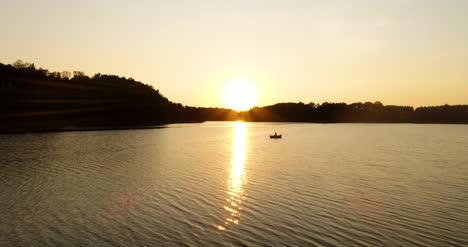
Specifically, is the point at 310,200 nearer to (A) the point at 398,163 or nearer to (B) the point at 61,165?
(A) the point at 398,163

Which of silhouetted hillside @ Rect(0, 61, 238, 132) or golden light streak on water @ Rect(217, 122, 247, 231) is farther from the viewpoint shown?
silhouetted hillside @ Rect(0, 61, 238, 132)

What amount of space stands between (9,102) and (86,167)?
127m

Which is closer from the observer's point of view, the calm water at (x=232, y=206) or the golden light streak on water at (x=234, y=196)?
the calm water at (x=232, y=206)

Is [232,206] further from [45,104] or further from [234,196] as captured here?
[45,104]

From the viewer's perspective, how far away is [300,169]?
43.8 metres

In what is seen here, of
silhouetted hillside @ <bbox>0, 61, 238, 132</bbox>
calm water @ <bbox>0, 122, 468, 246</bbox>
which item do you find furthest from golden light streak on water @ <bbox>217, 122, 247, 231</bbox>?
silhouetted hillside @ <bbox>0, 61, 238, 132</bbox>

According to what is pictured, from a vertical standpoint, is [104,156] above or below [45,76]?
below

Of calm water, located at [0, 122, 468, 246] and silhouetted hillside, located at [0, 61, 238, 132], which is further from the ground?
silhouetted hillside, located at [0, 61, 238, 132]

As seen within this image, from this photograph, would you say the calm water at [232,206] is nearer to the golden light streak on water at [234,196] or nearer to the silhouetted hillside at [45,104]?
the golden light streak on water at [234,196]

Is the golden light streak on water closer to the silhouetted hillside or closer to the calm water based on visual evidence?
the calm water

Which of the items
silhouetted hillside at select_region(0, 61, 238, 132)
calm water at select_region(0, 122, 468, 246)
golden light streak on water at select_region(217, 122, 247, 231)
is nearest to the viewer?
calm water at select_region(0, 122, 468, 246)

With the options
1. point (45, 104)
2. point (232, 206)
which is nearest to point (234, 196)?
point (232, 206)

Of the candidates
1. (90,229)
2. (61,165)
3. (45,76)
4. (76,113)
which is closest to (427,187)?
(90,229)

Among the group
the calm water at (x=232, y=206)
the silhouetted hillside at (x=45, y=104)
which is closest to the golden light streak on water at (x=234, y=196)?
the calm water at (x=232, y=206)
